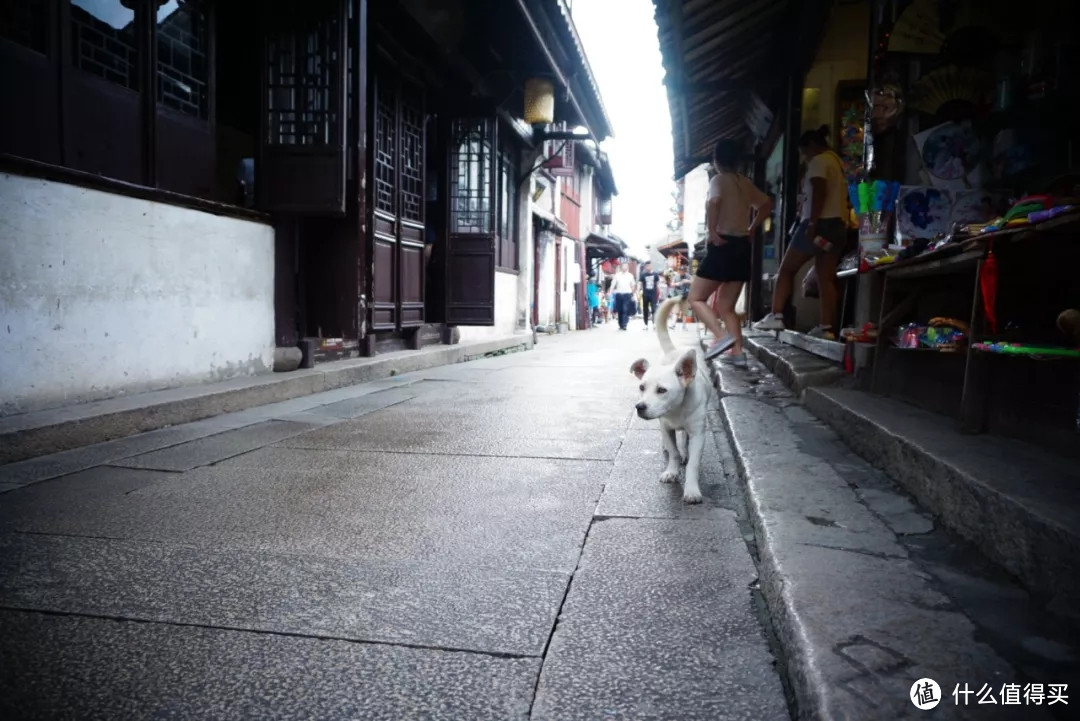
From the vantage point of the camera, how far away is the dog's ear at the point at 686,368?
11.3ft

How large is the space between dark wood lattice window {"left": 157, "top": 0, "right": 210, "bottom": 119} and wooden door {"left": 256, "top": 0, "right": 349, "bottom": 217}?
1.69 ft

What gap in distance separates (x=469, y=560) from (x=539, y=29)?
860cm

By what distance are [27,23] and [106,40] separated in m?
0.66

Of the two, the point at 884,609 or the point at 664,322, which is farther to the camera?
the point at 664,322

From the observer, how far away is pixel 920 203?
4180mm

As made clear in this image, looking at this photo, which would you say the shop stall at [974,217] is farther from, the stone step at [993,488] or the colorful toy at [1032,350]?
the stone step at [993,488]

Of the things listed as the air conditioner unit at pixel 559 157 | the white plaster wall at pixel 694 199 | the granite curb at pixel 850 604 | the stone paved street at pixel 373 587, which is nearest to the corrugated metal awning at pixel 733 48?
the stone paved street at pixel 373 587

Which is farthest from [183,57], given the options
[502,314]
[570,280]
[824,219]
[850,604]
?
[570,280]

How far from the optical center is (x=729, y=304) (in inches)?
261

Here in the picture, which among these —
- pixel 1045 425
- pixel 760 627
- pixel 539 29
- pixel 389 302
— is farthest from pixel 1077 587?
pixel 539 29

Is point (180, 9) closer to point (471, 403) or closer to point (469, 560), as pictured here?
point (471, 403)

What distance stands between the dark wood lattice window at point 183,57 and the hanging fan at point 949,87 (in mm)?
5545

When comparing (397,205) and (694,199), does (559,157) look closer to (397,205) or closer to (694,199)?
(397,205)

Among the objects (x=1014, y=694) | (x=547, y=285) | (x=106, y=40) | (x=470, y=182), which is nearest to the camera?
(x=1014, y=694)
